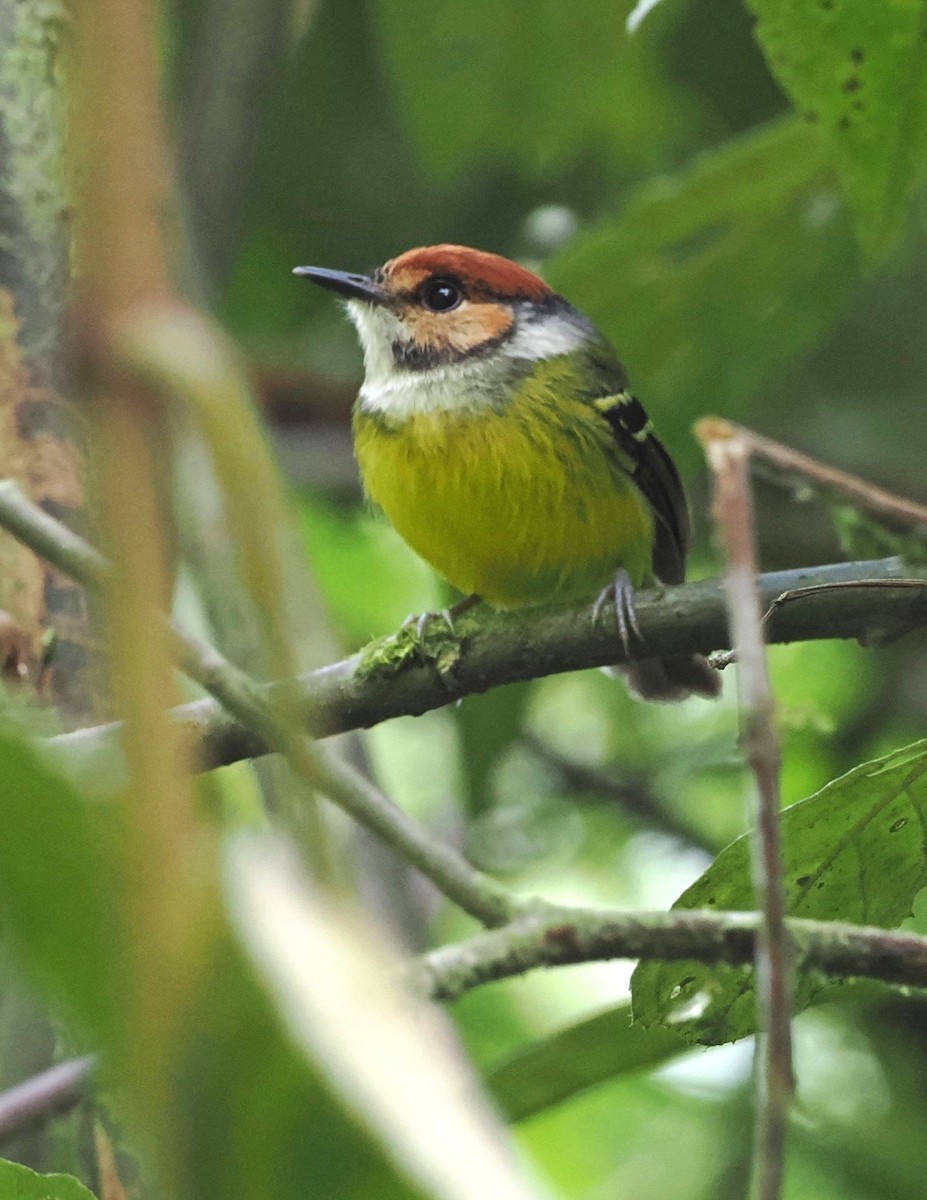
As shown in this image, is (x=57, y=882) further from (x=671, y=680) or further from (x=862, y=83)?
(x=671, y=680)

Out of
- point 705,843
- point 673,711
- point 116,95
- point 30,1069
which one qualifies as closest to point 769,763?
point 116,95

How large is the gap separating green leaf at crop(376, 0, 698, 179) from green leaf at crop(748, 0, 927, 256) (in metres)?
1.46

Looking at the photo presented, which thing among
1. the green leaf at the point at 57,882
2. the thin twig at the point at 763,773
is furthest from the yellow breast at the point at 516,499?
the green leaf at the point at 57,882

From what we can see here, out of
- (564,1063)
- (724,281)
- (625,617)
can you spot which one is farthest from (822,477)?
(724,281)

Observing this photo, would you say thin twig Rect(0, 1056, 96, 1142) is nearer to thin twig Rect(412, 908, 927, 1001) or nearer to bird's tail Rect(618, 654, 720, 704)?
thin twig Rect(412, 908, 927, 1001)

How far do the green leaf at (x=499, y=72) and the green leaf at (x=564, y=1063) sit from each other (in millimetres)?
2048

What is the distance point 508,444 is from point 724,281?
0.68 meters

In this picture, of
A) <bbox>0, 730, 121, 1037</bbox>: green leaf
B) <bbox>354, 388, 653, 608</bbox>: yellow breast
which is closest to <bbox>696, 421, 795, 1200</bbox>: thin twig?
<bbox>0, 730, 121, 1037</bbox>: green leaf

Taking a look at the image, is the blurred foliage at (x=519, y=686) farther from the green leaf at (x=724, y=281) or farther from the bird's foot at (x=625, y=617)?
the bird's foot at (x=625, y=617)

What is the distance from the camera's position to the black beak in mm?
3902

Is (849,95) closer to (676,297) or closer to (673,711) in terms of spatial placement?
(676,297)

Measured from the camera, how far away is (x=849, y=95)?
7.05ft

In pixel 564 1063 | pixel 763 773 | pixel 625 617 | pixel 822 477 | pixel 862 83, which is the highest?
pixel 862 83

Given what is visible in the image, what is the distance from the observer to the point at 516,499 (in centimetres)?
344
